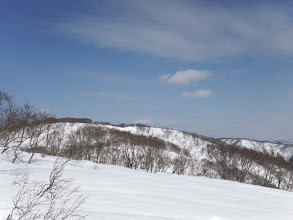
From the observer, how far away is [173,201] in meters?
13.3

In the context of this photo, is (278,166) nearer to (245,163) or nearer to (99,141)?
(245,163)

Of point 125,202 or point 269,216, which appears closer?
point 125,202

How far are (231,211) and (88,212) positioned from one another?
8.32m

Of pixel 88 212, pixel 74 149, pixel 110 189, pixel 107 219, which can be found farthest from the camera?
pixel 74 149

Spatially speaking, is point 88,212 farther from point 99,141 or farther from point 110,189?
point 99,141

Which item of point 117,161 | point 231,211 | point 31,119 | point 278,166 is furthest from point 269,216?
point 278,166

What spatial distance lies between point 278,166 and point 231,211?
60671 mm

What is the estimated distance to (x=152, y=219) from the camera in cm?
924

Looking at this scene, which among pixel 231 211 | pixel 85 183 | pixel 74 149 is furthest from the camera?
pixel 74 149

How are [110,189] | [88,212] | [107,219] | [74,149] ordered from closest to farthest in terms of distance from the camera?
[107,219] < [88,212] < [110,189] < [74,149]

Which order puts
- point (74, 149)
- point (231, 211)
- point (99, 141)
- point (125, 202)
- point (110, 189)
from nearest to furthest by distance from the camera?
point (125, 202) → point (231, 211) → point (110, 189) → point (74, 149) → point (99, 141)

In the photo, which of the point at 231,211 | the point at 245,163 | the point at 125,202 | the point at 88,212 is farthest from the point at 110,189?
the point at 245,163

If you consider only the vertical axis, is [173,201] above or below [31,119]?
below

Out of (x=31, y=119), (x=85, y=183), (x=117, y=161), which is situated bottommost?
(x=117, y=161)
